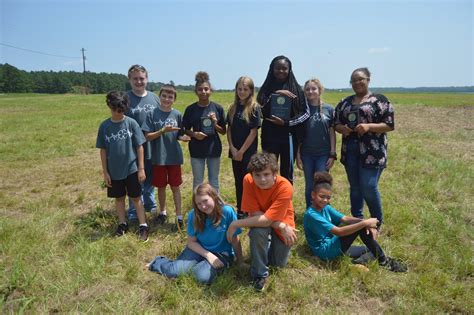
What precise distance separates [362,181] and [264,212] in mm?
1454

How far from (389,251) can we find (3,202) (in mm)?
6198

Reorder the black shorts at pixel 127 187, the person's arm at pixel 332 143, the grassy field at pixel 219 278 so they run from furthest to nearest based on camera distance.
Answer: the person's arm at pixel 332 143
the black shorts at pixel 127 187
the grassy field at pixel 219 278

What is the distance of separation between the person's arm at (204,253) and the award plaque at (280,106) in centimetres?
188

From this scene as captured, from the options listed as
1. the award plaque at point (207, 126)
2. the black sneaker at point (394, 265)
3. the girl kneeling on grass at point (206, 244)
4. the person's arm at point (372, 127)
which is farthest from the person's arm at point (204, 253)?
the person's arm at point (372, 127)

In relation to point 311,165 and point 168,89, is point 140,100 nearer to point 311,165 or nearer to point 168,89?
point 168,89

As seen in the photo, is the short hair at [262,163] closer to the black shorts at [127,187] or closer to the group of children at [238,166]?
the group of children at [238,166]

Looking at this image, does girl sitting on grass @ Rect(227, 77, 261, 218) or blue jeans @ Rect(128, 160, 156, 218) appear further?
blue jeans @ Rect(128, 160, 156, 218)

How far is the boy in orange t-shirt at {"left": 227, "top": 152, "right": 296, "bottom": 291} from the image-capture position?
128 inches

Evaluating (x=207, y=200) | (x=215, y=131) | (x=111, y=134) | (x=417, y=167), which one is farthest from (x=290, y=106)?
(x=417, y=167)

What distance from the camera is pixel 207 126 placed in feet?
14.5

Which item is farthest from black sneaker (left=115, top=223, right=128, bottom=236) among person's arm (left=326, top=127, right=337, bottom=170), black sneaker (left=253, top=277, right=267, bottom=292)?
person's arm (left=326, top=127, right=337, bottom=170)

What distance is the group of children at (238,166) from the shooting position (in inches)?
132

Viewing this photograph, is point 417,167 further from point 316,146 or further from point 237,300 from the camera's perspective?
point 237,300

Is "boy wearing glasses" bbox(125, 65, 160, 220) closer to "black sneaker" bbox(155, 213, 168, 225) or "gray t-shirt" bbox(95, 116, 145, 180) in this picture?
"gray t-shirt" bbox(95, 116, 145, 180)
